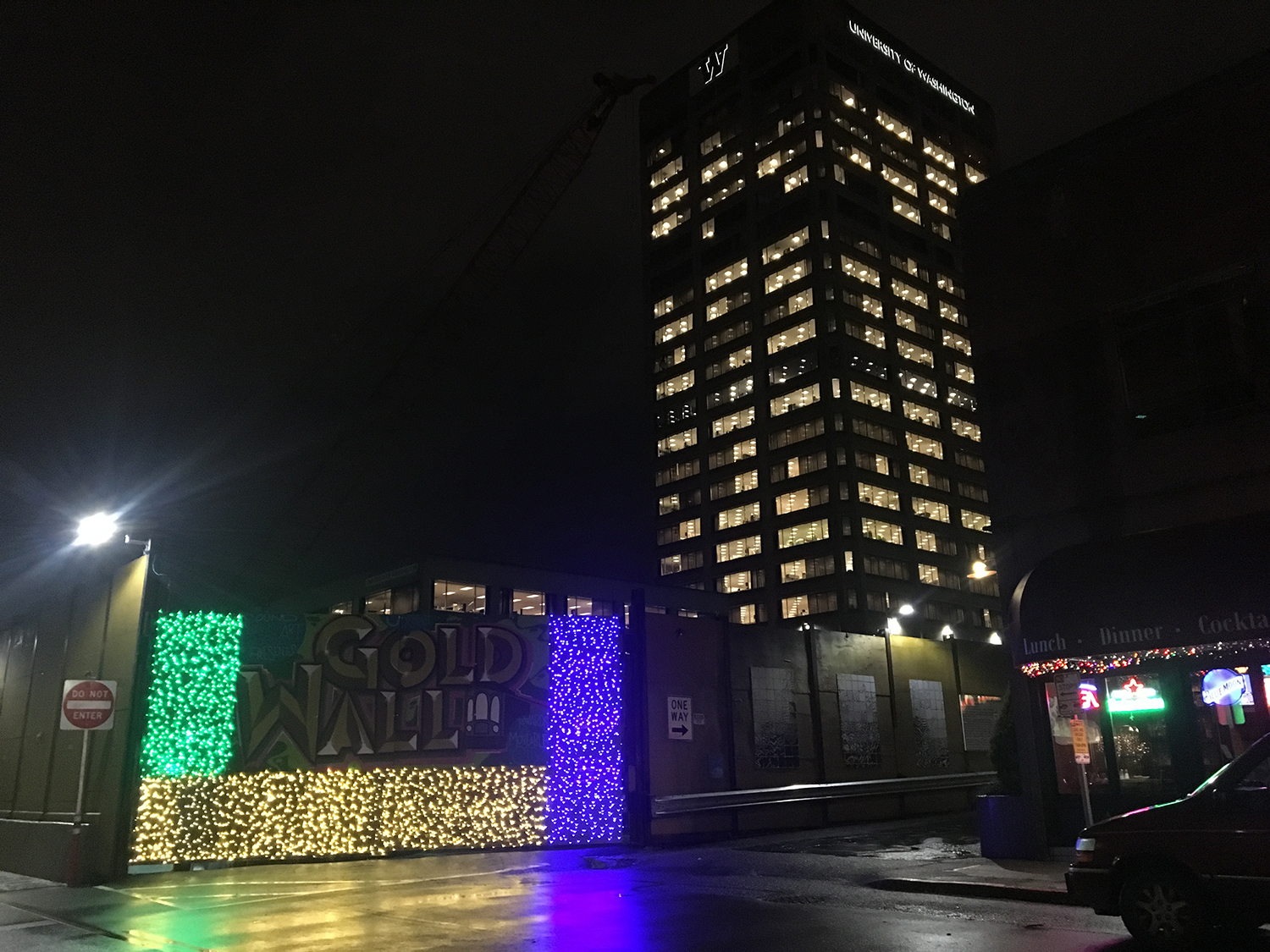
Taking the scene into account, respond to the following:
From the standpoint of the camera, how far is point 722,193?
133125 millimetres

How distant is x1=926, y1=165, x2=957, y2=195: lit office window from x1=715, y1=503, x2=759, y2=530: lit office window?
56790 mm

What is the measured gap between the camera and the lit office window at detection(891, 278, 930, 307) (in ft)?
397

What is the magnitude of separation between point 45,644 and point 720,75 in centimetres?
13821

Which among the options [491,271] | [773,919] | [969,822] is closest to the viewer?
[773,919]

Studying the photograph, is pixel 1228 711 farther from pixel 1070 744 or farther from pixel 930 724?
pixel 930 724

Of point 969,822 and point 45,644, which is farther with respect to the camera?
point 969,822

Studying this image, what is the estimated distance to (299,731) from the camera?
2058cm

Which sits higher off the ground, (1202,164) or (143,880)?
(1202,164)

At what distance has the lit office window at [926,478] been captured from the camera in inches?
4473

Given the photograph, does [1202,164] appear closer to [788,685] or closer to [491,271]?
[788,685]

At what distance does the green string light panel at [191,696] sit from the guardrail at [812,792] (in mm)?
10003

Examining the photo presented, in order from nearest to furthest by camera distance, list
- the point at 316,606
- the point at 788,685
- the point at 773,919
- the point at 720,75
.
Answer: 1. the point at 773,919
2. the point at 788,685
3. the point at 316,606
4. the point at 720,75

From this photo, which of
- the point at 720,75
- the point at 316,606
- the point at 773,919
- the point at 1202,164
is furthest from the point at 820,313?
the point at 773,919

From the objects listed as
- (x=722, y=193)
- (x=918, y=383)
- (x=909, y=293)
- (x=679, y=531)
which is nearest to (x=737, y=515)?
(x=679, y=531)
